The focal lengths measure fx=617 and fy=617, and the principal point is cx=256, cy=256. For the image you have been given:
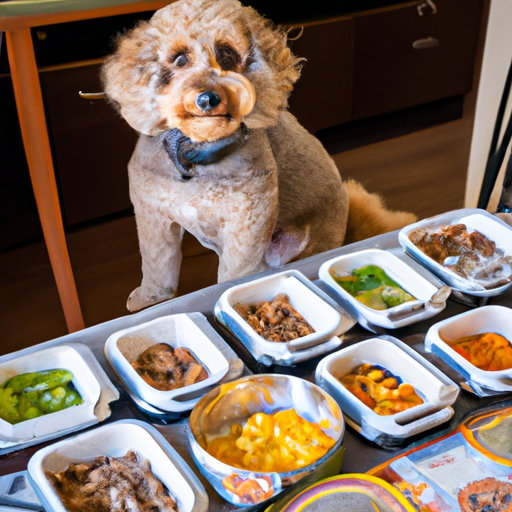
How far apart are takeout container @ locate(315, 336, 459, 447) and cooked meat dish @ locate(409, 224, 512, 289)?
308 millimetres

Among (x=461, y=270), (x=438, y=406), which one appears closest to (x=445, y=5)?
(x=461, y=270)

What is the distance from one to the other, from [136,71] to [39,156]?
0.25 metres

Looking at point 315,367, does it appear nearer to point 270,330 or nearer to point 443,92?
point 270,330

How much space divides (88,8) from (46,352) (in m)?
0.63

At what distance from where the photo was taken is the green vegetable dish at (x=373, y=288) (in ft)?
3.95

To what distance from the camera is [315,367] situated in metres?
1.07

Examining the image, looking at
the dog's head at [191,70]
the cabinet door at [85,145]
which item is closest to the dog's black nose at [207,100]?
the dog's head at [191,70]

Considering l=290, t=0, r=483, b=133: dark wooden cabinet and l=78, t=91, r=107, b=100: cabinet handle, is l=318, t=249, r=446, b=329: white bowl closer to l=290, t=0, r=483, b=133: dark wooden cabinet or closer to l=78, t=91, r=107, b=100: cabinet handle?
l=290, t=0, r=483, b=133: dark wooden cabinet

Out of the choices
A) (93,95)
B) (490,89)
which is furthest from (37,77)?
(490,89)

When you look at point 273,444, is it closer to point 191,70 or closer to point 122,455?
point 122,455

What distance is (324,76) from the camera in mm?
1449

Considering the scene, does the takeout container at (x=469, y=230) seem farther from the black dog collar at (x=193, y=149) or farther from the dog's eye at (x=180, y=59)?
the dog's eye at (x=180, y=59)

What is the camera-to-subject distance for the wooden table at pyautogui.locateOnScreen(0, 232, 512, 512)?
0.89m

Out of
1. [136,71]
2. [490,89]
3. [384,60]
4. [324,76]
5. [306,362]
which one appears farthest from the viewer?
[490,89]
